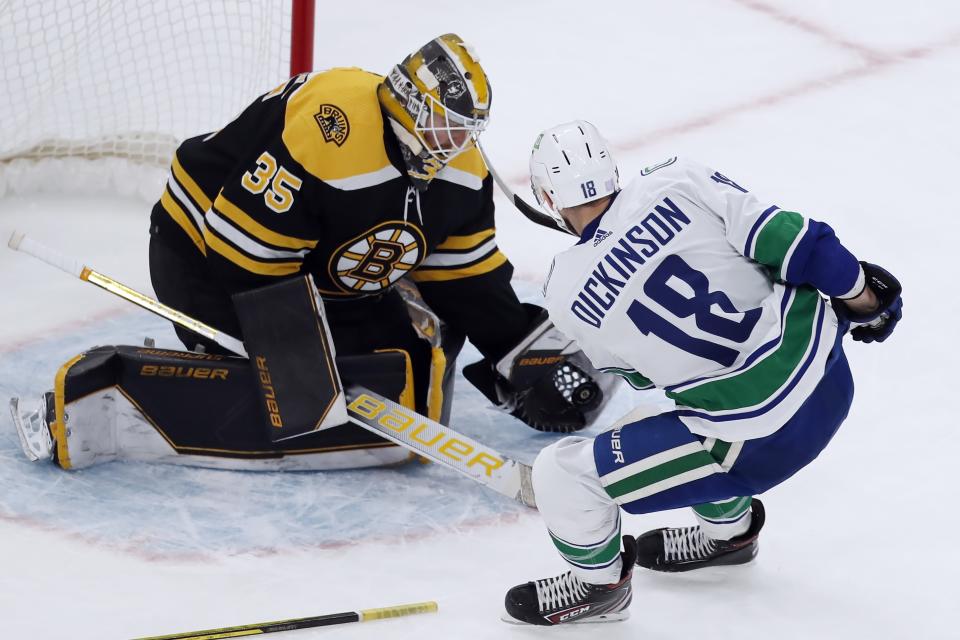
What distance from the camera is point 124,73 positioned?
3840mm

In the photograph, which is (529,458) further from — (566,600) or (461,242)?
(566,600)

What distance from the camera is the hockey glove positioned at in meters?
2.05

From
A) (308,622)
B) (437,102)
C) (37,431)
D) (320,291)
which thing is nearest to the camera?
(308,622)

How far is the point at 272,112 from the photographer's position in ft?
8.59

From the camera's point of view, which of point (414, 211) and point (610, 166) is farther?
point (414, 211)

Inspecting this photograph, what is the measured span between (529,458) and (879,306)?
100 cm

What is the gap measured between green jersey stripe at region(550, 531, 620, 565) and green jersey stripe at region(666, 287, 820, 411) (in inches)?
11.9

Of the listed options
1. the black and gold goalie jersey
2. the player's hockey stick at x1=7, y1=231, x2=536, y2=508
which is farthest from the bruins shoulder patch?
the player's hockey stick at x1=7, y1=231, x2=536, y2=508

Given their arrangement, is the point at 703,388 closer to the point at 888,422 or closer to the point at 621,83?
the point at 888,422

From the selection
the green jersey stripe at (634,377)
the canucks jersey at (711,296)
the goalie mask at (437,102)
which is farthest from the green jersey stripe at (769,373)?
the goalie mask at (437,102)

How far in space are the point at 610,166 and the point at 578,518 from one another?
562 millimetres

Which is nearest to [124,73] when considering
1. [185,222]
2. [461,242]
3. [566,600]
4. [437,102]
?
[185,222]

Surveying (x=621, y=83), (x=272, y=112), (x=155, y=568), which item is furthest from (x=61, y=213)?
(x=621, y=83)

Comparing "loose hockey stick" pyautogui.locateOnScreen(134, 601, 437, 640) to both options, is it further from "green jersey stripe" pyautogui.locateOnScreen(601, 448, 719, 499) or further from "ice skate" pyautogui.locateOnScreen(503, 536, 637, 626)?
"green jersey stripe" pyautogui.locateOnScreen(601, 448, 719, 499)
